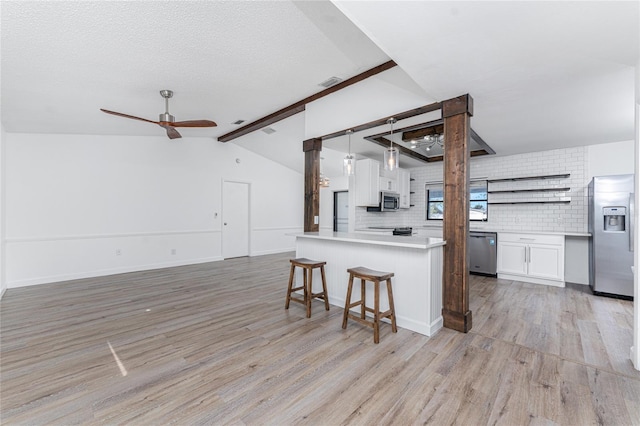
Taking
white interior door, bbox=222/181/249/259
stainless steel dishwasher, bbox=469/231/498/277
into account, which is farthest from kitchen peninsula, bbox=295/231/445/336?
white interior door, bbox=222/181/249/259

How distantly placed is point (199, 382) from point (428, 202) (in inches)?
227

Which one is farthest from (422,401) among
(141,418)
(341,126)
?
(341,126)

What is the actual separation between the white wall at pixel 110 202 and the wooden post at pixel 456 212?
5.41m

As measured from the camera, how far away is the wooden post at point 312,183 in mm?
4477

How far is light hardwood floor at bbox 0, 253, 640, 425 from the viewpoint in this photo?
5.60ft

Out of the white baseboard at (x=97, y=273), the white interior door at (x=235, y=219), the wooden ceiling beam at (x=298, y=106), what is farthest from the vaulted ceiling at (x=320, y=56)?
the white interior door at (x=235, y=219)

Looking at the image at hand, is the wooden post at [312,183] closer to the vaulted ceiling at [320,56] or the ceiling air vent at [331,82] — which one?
the vaulted ceiling at [320,56]

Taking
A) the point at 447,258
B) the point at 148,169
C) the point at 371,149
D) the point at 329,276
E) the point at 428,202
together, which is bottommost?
the point at 329,276

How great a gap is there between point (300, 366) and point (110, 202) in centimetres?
511

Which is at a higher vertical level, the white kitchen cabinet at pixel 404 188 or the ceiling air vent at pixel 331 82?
the ceiling air vent at pixel 331 82

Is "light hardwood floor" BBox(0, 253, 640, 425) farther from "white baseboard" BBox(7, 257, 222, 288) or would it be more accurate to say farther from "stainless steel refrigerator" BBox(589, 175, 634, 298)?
"white baseboard" BBox(7, 257, 222, 288)

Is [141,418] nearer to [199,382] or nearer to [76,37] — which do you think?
[199,382]

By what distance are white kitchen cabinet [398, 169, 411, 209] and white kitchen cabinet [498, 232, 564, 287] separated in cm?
196

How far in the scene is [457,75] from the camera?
2.40 meters
